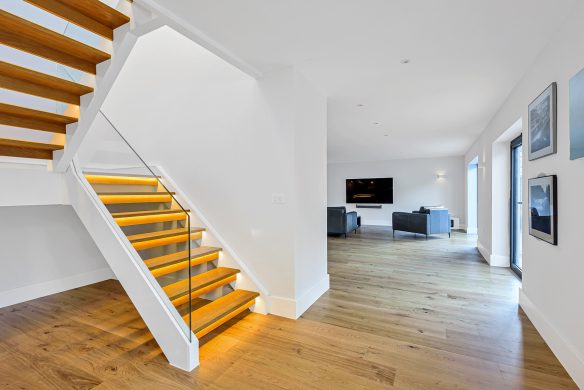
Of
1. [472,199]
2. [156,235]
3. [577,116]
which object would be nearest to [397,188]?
[472,199]

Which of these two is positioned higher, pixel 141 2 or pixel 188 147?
pixel 141 2

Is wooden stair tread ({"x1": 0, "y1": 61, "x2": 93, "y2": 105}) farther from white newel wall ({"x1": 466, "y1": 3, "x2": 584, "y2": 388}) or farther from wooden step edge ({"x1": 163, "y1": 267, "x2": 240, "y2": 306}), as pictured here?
white newel wall ({"x1": 466, "y1": 3, "x2": 584, "y2": 388})

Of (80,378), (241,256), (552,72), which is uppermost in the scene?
(552,72)

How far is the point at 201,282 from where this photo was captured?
9.22 ft

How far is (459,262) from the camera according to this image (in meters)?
5.03

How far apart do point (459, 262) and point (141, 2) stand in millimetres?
5634

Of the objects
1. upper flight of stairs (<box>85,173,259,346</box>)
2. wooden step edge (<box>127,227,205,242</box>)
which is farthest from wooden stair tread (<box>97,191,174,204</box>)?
wooden step edge (<box>127,227,205,242</box>)

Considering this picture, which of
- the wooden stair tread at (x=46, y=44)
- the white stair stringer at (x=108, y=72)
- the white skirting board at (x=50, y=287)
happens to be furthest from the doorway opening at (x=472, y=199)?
the wooden stair tread at (x=46, y=44)

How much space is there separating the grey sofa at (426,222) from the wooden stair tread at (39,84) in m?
7.17

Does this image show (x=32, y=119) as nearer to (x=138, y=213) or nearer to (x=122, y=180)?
(x=122, y=180)

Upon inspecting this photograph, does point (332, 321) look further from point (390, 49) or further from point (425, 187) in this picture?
point (425, 187)

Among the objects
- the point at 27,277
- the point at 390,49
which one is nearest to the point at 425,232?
the point at 390,49

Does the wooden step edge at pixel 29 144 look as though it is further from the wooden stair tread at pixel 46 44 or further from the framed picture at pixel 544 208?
the framed picture at pixel 544 208

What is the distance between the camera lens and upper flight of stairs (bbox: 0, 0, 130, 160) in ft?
5.92
